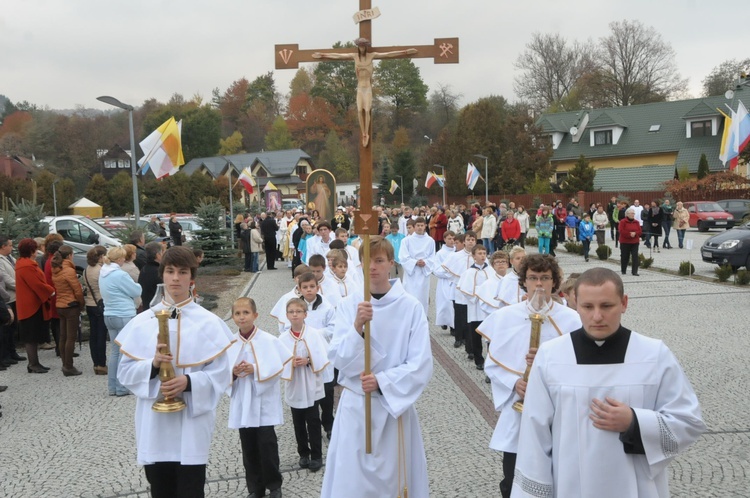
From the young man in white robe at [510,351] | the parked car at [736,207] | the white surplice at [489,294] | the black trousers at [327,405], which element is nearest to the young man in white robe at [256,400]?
the black trousers at [327,405]

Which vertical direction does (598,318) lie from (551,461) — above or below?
above

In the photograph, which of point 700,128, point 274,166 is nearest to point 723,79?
point 700,128

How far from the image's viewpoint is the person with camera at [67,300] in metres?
10.3

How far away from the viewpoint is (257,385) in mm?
5906

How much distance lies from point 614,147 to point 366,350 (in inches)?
2414

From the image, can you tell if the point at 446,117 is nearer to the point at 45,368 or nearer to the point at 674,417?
the point at 45,368

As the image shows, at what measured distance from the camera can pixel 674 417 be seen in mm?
3047

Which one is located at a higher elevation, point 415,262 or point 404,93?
point 404,93

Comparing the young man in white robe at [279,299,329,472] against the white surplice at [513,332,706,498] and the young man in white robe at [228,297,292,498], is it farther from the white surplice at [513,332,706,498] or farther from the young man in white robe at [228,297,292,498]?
the white surplice at [513,332,706,498]

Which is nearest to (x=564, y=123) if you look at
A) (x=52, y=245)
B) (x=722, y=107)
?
(x=722, y=107)

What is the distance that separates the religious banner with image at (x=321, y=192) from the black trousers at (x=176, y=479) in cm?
2363

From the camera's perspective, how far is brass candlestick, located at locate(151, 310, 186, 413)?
13.5ft

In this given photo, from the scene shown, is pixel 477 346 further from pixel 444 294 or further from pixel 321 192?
pixel 321 192

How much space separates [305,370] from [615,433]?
382cm
